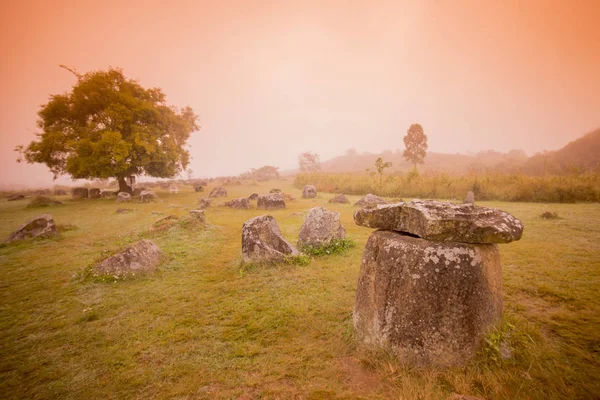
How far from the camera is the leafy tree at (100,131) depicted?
64.8 feet

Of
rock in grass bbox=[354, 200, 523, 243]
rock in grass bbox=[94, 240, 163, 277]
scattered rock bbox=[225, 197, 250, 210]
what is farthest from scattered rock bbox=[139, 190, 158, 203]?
rock in grass bbox=[354, 200, 523, 243]

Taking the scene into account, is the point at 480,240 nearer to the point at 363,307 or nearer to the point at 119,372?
the point at 363,307

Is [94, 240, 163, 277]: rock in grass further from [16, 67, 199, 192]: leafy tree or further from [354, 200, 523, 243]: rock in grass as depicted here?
[16, 67, 199, 192]: leafy tree

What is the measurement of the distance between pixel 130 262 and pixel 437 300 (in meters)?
7.18

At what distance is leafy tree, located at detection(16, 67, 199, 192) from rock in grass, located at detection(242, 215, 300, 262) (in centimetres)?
1879

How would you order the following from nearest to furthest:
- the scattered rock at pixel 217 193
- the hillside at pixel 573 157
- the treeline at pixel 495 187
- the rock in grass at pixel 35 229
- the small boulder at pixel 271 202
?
the rock in grass at pixel 35 229, the treeline at pixel 495 187, the small boulder at pixel 271 202, the scattered rock at pixel 217 193, the hillside at pixel 573 157

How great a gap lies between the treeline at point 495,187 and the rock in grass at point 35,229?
75.5 feet

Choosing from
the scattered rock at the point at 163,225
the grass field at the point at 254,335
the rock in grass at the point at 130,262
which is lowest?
the grass field at the point at 254,335

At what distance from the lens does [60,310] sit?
483 cm

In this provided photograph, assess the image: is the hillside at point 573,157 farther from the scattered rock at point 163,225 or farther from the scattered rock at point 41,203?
the scattered rock at point 41,203

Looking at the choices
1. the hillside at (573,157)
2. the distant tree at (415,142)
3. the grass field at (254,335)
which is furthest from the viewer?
the distant tree at (415,142)

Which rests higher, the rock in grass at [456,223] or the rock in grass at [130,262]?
the rock in grass at [456,223]

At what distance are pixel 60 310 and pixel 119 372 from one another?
294 centimetres

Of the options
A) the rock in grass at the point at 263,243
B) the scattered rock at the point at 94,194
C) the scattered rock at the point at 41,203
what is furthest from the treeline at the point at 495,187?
the scattered rock at the point at 41,203
